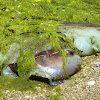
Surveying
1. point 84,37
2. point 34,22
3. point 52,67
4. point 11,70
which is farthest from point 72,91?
point 34,22

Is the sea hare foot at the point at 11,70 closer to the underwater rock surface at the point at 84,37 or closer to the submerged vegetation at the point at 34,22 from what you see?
the submerged vegetation at the point at 34,22

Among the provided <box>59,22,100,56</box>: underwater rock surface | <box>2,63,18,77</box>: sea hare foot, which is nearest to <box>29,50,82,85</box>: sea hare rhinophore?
<box>2,63,18,77</box>: sea hare foot

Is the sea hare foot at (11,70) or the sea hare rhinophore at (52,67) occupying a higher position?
the sea hare rhinophore at (52,67)

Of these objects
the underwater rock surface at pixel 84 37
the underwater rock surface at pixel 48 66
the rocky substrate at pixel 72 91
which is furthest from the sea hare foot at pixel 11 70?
the underwater rock surface at pixel 84 37

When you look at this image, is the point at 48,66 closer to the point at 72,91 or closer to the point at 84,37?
the point at 72,91

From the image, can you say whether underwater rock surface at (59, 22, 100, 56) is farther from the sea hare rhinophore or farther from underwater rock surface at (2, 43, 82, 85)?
the sea hare rhinophore

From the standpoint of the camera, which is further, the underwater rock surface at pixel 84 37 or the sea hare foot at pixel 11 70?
the underwater rock surface at pixel 84 37
